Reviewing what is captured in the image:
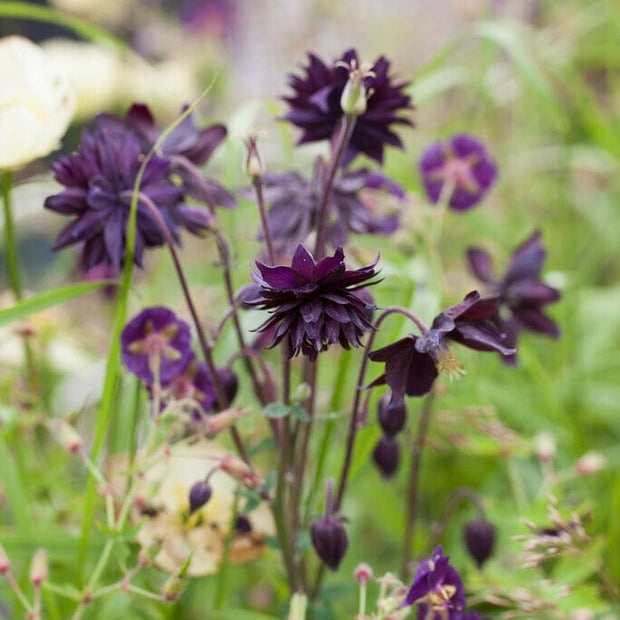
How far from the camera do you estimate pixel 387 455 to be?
0.58 m

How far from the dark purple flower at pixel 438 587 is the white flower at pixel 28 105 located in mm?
331

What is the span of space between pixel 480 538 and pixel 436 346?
245 millimetres

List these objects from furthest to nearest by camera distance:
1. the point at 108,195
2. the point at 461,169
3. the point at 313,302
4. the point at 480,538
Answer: the point at 461,169, the point at 480,538, the point at 108,195, the point at 313,302

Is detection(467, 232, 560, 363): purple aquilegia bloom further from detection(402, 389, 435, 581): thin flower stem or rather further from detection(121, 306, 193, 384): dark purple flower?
detection(121, 306, 193, 384): dark purple flower

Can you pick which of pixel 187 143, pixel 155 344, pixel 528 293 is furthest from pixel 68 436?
pixel 528 293

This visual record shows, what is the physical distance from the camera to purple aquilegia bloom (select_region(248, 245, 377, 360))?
0.39 meters

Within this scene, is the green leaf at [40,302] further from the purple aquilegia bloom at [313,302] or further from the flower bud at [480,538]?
the flower bud at [480,538]

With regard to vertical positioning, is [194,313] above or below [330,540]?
above

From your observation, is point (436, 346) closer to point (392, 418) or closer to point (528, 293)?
point (392, 418)

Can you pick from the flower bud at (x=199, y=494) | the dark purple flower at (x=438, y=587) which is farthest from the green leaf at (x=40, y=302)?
the dark purple flower at (x=438, y=587)

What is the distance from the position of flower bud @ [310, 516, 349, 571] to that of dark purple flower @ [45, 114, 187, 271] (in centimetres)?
18

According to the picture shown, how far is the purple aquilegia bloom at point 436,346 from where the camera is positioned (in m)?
0.42

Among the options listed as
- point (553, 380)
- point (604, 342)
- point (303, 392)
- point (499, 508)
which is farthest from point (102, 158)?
point (604, 342)

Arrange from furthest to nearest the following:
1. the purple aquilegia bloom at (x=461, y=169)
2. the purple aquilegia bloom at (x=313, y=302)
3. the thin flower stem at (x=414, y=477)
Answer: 1. the purple aquilegia bloom at (x=461, y=169)
2. the thin flower stem at (x=414, y=477)
3. the purple aquilegia bloom at (x=313, y=302)
